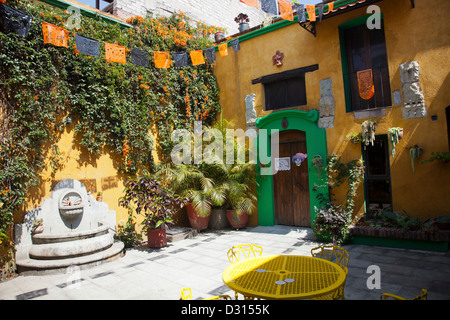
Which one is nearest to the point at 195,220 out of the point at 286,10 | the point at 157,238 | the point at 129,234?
the point at 157,238

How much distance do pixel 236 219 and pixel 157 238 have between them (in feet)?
8.66

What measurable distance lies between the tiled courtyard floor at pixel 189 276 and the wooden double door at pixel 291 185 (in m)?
1.52

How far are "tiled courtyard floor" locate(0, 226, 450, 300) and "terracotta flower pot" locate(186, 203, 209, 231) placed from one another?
137 centimetres

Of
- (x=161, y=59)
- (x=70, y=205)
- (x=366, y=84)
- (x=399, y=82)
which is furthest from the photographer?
(x=161, y=59)

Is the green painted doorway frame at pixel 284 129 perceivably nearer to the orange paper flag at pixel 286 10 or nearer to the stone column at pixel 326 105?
the stone column at pixel 326 105

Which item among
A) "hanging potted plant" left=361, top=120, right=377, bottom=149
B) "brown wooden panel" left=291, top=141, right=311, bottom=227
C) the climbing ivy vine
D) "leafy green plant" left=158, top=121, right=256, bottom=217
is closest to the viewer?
the climbing ivy vine

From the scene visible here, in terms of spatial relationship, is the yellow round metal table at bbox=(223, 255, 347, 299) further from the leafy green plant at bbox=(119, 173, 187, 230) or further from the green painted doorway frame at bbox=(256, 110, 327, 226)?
the green painted doorway frame at bbox=(256, 110, 327, 226)

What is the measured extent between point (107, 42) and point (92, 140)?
245 centimetres

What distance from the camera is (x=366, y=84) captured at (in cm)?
711

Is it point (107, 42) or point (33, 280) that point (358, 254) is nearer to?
point (33, 280)

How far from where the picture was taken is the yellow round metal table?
2.64 metres

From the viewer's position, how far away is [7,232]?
18.6 ft

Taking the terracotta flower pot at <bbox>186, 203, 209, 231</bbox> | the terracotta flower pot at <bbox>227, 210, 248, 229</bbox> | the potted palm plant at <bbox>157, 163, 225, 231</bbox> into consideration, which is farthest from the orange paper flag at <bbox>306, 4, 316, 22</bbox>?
the terracotta flower pot at <bbox>186, 203, 209, 231</bbox>

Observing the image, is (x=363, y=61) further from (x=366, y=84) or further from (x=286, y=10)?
(x=286, y=10)
